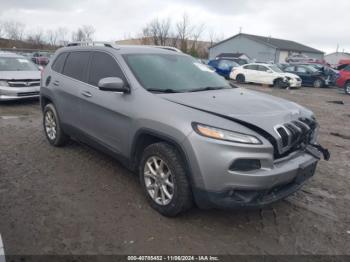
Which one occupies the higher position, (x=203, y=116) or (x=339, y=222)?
(x=203, y=116)

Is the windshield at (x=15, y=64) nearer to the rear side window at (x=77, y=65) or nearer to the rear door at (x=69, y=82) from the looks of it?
the rear door at (x=69, y=82)

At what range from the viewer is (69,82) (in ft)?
16.0

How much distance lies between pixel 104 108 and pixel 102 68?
64 centimetres

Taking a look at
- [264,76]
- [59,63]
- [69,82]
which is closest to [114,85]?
[69,82]

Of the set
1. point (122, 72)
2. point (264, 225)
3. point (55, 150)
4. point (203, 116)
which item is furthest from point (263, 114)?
point (55, 150)

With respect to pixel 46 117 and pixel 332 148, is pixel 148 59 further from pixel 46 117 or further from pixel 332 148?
pixel 332 148

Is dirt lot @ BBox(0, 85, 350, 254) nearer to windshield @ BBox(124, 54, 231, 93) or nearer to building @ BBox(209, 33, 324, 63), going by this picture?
windshield @ BBox(124, 54, 231, 93)

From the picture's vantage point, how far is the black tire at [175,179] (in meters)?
3.11

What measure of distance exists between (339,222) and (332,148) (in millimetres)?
3184

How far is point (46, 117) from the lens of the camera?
572cm

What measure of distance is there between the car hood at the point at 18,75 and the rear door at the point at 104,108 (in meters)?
5.77

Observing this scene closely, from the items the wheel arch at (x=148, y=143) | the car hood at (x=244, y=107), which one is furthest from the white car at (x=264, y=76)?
the wheel arch at (x=148, y=143)

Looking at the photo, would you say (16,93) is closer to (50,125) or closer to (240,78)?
(50,125)

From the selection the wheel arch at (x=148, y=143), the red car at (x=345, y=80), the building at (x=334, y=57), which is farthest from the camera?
the building at (x=334, y=57)
